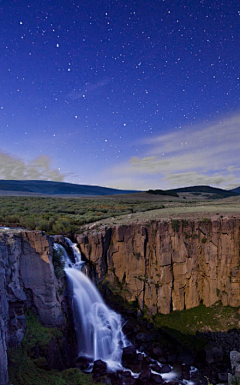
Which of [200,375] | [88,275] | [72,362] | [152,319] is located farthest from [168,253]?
[72,362]

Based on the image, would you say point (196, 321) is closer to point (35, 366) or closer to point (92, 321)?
point (92, 321)

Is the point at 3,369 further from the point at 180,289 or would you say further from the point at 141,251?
the point at 180,289

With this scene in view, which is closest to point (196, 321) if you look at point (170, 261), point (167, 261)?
point (170, 261)

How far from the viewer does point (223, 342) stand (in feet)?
74.0

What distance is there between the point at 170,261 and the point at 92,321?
9.70 meters

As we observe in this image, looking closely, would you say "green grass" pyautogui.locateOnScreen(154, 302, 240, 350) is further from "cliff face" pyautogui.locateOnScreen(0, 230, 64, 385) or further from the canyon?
"cliff face" pyautogui.locateOnScreen(0, 230, 64, 385)

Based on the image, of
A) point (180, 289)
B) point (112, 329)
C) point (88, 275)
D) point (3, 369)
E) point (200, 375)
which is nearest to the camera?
point (3, 369)

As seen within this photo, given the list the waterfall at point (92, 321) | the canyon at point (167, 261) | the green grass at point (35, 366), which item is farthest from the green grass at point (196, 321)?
the green grass at point (35, 366)

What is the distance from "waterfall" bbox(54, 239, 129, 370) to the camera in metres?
20.4

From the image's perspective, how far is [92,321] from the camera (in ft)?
70.5

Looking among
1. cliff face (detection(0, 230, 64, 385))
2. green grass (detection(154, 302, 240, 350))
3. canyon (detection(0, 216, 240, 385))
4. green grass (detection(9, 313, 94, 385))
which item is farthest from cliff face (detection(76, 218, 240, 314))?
green grass (detection(9, 313, 94, 385))

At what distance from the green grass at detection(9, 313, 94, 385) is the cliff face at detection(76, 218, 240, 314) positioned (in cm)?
828

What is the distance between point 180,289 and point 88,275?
978cm

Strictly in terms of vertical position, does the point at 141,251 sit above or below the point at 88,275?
above
